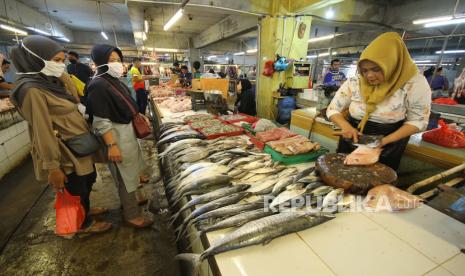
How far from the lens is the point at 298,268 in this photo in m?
1.13

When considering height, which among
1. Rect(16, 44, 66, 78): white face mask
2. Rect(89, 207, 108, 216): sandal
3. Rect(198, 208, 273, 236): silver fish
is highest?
Rect(16, 44, 66, 78): white face mask

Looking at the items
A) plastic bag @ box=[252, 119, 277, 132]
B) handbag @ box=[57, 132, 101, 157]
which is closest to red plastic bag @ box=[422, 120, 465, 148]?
plastic bag @ box=[252, 119, 277, 132]

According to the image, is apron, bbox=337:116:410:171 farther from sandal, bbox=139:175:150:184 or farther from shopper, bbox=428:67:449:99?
shopper, bbox=428:67:449:99

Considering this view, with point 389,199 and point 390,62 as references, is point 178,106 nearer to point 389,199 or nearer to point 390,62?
point 390,62

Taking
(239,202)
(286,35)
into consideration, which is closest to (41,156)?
(239,202)

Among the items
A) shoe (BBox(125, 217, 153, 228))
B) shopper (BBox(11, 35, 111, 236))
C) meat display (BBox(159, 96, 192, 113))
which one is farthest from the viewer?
meat display (BBox(159, 96, 192, 113))

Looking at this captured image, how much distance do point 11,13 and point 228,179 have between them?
12.4 meters

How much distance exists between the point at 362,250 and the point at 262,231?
0.58 meters

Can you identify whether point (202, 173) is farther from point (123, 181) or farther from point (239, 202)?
point (123, 181)

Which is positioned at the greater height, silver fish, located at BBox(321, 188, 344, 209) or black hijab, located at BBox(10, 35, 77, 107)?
black hijab, located at BBox(10, 35, 77, 107)

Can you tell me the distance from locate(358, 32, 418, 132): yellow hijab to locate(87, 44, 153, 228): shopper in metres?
2.54

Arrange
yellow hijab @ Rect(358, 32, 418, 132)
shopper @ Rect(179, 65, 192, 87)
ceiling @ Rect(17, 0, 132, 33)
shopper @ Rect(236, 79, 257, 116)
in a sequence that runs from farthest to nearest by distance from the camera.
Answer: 1. ceiling @ Rect(17, 0, 132, 33)
2. shopper @ Rect(179, 65, 192, 87)
3. shopper @ Rect(236, 79, 257, 116)
4. yellow hijab @ Rect(358, 32, 418, 132)

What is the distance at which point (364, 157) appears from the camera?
188cm

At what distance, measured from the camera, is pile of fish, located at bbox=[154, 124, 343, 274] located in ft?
4.37
